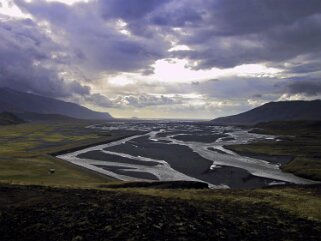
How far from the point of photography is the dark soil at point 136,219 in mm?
25672

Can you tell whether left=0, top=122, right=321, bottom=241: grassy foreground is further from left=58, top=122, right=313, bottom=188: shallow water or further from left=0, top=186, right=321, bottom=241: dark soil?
left=58, top=122, right=313, bottom=188: shallow water

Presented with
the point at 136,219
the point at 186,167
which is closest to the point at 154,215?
the point at 136,219

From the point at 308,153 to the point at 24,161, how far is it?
249 ft

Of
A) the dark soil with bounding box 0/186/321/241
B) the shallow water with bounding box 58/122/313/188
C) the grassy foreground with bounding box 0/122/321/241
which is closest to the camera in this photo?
the dark soil with bounding box 0/186/321/241

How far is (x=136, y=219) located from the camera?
1118 inches

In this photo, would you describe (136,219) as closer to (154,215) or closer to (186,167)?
(154,215)

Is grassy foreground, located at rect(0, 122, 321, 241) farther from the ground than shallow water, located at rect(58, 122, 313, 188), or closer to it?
farther from the ground

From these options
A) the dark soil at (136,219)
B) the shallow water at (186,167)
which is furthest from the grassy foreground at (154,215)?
the shallow water at (186,167)

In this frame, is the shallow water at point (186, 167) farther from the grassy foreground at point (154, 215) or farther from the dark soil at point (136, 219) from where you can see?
the dark soil at point (136, 219)

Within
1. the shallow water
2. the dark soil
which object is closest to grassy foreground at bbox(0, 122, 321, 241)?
the dark soil

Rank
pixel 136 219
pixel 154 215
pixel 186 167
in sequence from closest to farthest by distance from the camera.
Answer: pixel 136 219, pixel 154 215, pixel 186 167

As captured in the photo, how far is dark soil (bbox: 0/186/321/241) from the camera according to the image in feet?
84.2

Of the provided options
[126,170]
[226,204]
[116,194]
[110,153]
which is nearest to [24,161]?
[126,170]

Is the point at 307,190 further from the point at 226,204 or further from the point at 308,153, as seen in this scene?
the point at 308,153
